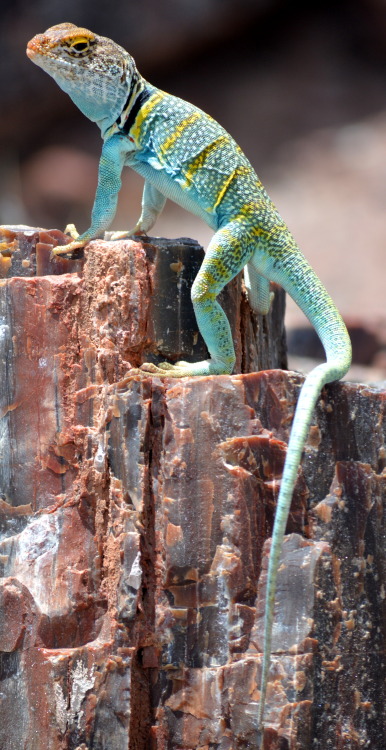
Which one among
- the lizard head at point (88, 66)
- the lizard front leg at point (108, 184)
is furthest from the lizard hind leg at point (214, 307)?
the lizard head at point (88, 66)

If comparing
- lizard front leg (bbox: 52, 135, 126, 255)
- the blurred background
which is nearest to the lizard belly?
lizard front leg (bbox: 52, 135, 126, 255)

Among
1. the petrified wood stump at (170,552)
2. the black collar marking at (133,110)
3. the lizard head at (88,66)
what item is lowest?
the petrified wood stump at (170,552)

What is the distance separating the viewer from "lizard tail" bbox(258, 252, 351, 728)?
2.80 metres

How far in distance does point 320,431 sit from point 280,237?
1.07 metres

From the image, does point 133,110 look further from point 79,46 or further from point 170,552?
point 170,552

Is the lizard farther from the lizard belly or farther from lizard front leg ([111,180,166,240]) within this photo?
lizard front leg ([111,180,166,240])

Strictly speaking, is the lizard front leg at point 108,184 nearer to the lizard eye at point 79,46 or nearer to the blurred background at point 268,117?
the lizard eye at point 79,46

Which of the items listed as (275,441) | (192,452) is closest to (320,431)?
(275,441)

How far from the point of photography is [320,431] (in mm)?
3184

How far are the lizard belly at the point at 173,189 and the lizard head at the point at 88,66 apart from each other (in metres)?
0.30

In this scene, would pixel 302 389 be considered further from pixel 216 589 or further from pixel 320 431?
pixel 216 589

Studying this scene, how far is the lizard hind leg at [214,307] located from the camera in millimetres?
3414

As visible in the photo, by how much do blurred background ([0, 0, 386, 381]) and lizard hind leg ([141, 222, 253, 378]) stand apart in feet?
17.4

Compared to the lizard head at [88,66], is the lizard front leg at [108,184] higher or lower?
lower
